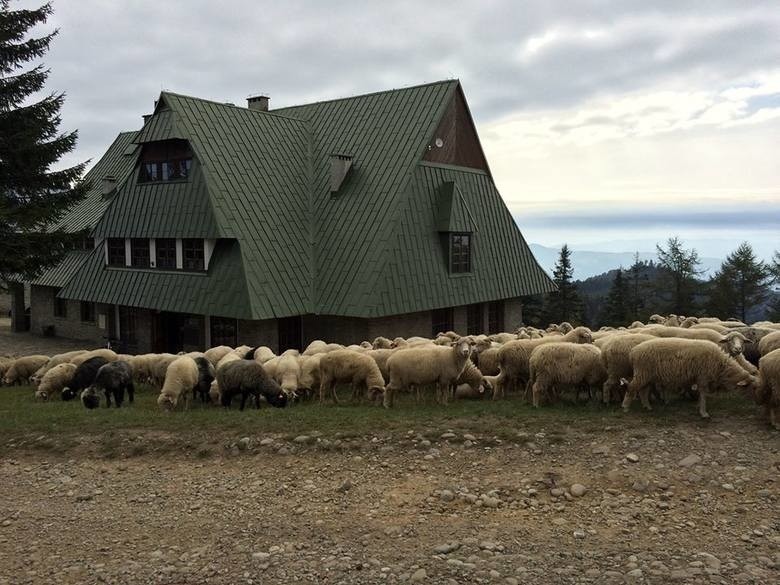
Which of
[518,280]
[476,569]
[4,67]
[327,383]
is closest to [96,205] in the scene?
[4,67]

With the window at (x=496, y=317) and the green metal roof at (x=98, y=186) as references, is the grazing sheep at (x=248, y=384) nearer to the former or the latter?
the window at (x=496, y=317)

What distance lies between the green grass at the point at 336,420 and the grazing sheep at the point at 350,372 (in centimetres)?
57

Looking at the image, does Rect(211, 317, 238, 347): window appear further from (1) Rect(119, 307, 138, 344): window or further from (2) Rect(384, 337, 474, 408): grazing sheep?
(2) Rect(384, 337, 474, 408): grazing sheep

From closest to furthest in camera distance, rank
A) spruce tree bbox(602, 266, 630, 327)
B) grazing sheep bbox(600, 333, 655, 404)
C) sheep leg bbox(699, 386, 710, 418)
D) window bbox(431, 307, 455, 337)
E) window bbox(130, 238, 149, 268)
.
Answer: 1. sheep leg bbox(699, 386, 710, 418)
2. grazing sheep bbox(600, 333, 655, 404)
3. window bbox(130, 238, 149, 268)
4. window bbox(431, 307, 455, 337)
5. spruce tree bbox(602, 266, 630, 327)

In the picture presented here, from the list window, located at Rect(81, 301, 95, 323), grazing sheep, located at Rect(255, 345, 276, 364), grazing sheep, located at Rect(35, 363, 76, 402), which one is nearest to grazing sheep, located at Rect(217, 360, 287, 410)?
grazing sheep, located at Rect(255, 345, 276, 364)

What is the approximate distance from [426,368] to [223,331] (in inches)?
516

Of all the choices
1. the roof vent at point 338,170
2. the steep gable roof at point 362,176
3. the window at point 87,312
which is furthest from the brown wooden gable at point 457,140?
the window at point 87,312

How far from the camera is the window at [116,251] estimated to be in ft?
89.7

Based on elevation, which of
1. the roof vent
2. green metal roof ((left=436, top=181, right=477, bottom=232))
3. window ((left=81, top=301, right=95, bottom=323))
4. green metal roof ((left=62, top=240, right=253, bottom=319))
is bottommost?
window ((left=81, top=301, right=95, bottom=323))

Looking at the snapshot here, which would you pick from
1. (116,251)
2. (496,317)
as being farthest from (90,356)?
(496,317)

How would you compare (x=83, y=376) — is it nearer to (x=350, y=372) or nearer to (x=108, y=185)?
(x=350, y=372)

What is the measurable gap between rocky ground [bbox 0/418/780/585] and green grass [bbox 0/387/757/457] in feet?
0.85

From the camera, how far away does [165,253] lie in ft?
84.1

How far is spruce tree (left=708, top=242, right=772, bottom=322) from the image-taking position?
49062 millimetres
